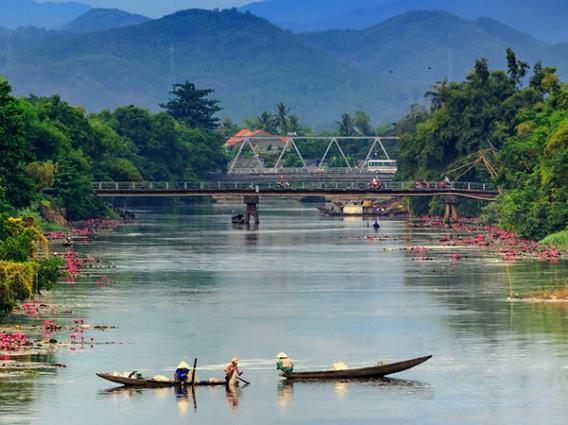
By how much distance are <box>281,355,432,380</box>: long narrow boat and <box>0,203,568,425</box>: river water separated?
56 centimetres

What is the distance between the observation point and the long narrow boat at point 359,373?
2992 inches

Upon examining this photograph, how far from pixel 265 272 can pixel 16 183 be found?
816 inches

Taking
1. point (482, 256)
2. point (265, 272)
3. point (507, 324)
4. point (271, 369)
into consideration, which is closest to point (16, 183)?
point (265, 272)

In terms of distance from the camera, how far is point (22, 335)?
8650 centimetres

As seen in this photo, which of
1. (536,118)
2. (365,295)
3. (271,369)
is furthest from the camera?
(536,118)

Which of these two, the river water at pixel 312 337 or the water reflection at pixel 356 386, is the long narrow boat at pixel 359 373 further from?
the river water at pixel 312 337

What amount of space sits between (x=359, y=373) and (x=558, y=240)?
77.2 metres

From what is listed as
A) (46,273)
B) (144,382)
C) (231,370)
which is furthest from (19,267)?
(231,370)

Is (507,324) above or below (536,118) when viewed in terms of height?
below

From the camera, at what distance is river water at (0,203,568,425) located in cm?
7094

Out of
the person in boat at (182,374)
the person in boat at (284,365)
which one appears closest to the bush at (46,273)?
the person in boat at (284,365)

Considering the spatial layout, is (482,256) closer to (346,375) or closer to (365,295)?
(365,295)

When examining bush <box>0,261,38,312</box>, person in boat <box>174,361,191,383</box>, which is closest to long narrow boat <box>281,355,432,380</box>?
person in boat <box>174,361,191,383</box>

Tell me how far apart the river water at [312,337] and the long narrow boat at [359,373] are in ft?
1.84
